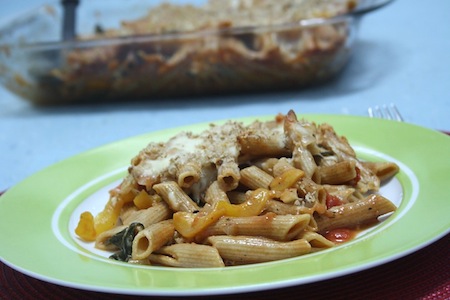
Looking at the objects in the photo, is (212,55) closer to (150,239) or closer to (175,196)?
(175,196)

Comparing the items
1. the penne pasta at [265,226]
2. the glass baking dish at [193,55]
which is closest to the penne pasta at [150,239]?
the penne pasta at [265,226]

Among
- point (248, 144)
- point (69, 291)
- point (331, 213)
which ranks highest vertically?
point (248, 144)

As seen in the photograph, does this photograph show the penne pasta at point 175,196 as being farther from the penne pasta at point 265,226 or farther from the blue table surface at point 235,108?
the blue table surface at point 235,108

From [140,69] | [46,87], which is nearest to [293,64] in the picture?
[140,69]

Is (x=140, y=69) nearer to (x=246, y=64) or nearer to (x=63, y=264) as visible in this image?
(x=246, y=64)

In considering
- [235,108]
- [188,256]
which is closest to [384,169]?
[188,256]
